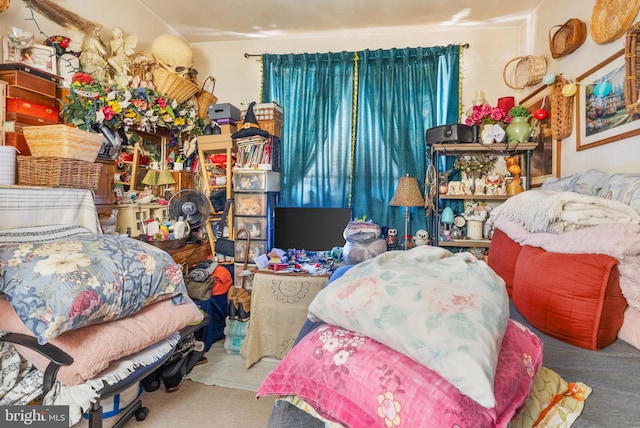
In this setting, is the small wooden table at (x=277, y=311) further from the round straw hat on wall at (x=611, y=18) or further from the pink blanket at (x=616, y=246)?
the round straw hat on wall at (x=611, y=18)

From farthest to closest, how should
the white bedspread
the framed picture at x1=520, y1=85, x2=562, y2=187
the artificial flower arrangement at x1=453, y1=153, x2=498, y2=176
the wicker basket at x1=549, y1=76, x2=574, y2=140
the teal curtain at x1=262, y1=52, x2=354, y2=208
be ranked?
the teal curtain at x1=262, y1=52, x2=354, y2=208 < the artificial flower arrangement at x1=453, y1=153, x2=498, y2=176 < the framed picture at x1=520, y1=85, x2=562, y2=187 < the wicker basket at x1=549, y1=76, x2=574, y2=140 < the white bedspread

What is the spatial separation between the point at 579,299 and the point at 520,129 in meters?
1.76

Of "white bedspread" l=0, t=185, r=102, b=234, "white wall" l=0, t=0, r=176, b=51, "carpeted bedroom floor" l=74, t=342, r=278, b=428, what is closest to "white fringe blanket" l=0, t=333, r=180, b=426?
"carpeted bedroom floor" l=74, t=342, r=278, b=428

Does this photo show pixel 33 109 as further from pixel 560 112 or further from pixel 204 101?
pixel 560 112

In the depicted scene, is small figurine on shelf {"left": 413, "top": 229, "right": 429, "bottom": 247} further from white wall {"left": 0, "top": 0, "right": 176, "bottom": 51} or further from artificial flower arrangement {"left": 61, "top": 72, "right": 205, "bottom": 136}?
white wall {"left": 0, "top": 0, "right": 176, "bottom": 51}

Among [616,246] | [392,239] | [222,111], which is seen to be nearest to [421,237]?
[392,239]

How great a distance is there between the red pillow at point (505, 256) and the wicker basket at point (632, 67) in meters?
0.81

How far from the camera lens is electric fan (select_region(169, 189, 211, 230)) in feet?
9.04

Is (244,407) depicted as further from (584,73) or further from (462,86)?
(462,86)

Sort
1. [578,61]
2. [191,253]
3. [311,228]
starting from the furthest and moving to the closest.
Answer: [311,228] < [191,253] < [578,61]

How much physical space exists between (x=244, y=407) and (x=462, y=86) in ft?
9.90

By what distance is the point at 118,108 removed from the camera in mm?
2199

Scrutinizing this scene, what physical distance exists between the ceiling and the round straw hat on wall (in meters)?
0.94

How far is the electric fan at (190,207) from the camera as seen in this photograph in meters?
2.76
